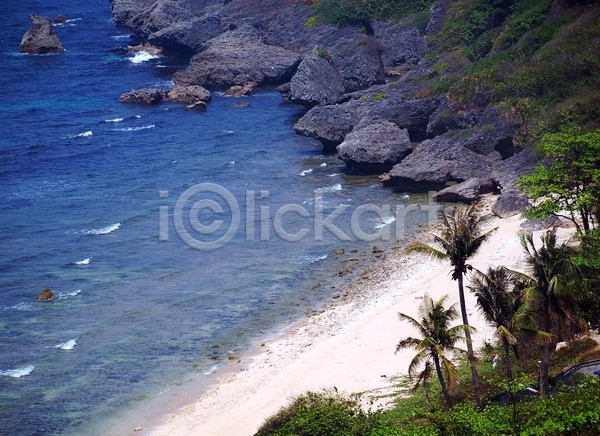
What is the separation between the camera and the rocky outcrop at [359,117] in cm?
8281

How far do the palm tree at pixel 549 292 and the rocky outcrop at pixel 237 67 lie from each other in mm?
71348

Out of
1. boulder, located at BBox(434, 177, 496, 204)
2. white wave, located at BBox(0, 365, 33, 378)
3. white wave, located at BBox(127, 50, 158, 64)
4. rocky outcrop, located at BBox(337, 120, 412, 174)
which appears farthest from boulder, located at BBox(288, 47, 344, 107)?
white wave, located at BBox(0, 365, 33, 378)

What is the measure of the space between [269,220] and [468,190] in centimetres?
1512

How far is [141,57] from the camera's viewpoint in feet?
396

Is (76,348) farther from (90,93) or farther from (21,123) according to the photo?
(90,93)

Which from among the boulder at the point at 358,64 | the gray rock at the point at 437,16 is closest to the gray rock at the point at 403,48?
the gray rock at the point at 437,16

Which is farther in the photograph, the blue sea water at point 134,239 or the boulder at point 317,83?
the boulder at point 317,83

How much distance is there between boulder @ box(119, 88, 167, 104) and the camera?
10306 centimetres

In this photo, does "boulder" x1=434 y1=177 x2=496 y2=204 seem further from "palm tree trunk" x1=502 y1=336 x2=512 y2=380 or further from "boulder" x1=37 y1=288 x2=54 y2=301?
"boulder" x1=37 y1=288 x2=54 y2=301

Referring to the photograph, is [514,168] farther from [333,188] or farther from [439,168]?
[333,188]

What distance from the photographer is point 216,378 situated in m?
49.9

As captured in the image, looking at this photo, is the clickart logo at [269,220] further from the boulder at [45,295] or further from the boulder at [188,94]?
the boulder at [188,94]

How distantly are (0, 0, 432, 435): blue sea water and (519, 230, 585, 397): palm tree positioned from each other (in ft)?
68.4

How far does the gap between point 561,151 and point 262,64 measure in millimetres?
59147
